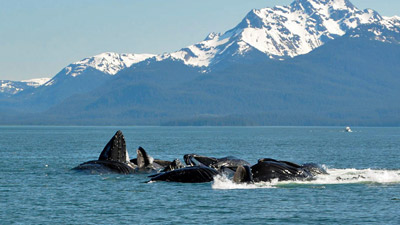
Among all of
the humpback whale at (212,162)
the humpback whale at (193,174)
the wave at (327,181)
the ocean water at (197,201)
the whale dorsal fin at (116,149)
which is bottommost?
the ocean water at (197,201)

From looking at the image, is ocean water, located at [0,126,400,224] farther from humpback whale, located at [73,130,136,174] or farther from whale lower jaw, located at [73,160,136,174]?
humpback whale, located at [73,130,136,174]

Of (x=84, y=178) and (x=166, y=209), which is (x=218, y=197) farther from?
(x=84, y=178)

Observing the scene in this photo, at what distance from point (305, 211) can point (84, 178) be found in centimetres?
1942

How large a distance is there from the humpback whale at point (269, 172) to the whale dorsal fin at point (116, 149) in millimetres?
10445

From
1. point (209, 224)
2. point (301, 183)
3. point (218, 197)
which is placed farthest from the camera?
point (301, 183)

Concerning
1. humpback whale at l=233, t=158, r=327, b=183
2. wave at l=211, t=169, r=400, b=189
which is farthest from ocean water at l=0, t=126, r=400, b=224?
humpback whale at l=233, t=158, r=327, b=183

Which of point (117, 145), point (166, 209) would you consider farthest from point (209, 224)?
point (117, 145)

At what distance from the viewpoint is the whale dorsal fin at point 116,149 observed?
50000 mm

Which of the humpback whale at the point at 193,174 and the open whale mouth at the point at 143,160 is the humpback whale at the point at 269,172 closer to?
the humpback whale at the point at 193,174

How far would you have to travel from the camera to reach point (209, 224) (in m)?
32.5

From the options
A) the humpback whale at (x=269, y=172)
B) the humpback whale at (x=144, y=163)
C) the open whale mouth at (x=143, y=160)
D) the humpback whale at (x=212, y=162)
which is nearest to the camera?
the humpback whale at (x=269, y=172)

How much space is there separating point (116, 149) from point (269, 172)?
40.1 ft

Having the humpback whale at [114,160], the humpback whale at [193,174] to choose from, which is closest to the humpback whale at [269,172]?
the humpback whale at [193,174]

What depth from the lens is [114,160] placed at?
171 feet
